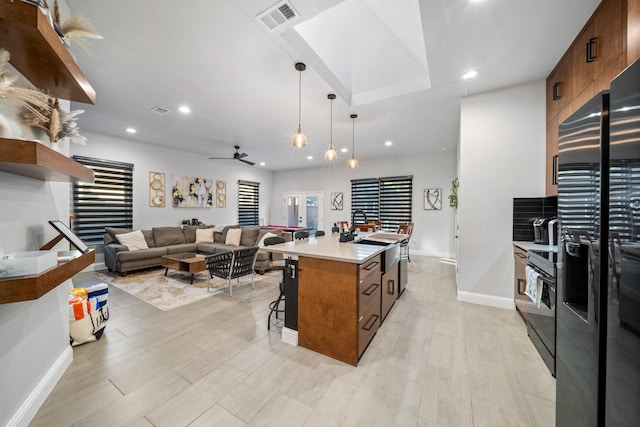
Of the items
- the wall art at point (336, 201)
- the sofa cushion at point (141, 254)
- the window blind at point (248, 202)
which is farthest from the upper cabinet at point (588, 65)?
the window blind at point (248, 202)

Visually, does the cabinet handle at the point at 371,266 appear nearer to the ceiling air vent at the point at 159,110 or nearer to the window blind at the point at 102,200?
the ceiling air vent at the point at 159,110

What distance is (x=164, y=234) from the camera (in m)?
5.64

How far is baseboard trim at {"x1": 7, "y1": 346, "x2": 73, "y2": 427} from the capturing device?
1342 mm

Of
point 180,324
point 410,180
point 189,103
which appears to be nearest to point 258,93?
point 189,103

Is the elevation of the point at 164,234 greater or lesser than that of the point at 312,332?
greater

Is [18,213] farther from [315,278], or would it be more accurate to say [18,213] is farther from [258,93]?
[258,93]

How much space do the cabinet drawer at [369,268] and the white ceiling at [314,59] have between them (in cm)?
227

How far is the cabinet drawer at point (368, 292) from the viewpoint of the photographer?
2.02 metres

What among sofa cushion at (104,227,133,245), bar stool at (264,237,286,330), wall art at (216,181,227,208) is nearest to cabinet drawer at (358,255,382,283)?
bar stool at (264,237,286,330)

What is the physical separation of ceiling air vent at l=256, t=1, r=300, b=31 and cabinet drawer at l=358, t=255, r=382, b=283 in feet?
7.58

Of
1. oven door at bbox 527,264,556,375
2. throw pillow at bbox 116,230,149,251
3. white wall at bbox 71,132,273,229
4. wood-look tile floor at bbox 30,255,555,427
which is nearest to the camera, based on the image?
wood-look tile floor at bbox 30,255,555,427

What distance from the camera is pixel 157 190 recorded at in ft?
20.1

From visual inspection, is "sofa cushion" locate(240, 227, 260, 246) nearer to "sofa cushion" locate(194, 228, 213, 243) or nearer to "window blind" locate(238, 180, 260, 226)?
"sofa cushion" locate(194, 228, 213, 243)

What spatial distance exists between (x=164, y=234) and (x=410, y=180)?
7.02 m
